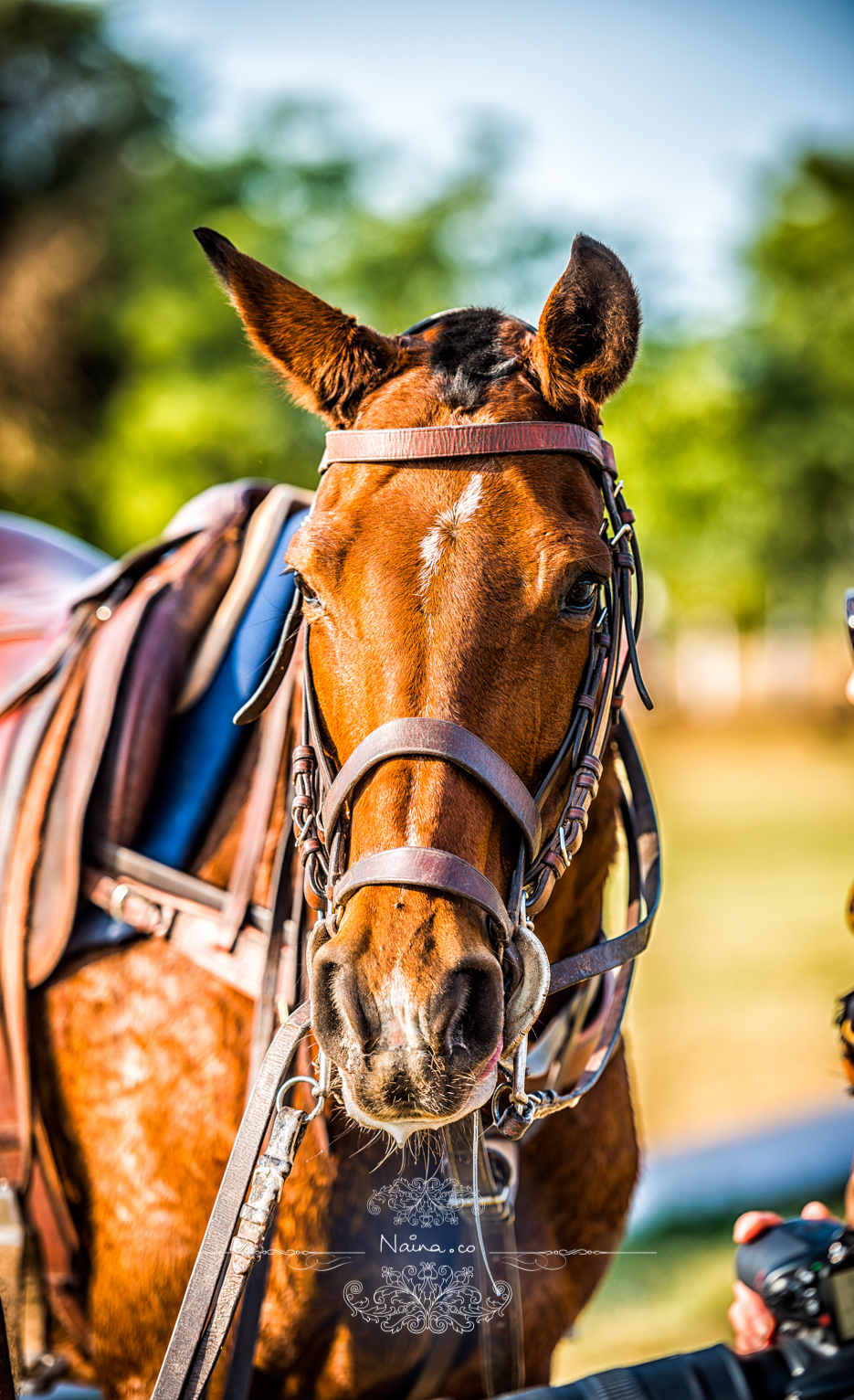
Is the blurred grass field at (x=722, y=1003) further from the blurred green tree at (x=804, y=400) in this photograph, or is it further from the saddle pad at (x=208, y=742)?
the blurred green tree at (x=804, y=400)

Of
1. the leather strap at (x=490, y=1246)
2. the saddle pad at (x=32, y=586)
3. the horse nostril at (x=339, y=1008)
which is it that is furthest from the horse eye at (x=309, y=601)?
the saddle pad at (x=32, y=586)

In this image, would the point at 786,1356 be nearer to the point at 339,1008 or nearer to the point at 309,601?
the point at 339,1008

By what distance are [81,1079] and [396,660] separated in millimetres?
1201

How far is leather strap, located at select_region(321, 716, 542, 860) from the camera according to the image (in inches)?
63.7

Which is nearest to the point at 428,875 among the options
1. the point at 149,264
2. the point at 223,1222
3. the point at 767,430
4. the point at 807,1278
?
the point at 223,1222

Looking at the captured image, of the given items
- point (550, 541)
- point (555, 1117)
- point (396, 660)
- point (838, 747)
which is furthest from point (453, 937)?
point (838, 747)

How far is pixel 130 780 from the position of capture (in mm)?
2332

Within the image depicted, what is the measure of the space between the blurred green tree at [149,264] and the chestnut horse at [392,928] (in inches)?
539

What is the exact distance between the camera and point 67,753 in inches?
93.7

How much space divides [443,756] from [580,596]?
40 cm

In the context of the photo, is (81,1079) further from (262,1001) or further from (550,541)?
(550,541)

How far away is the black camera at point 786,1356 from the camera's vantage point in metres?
1.42

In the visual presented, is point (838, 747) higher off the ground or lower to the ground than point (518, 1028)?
higher

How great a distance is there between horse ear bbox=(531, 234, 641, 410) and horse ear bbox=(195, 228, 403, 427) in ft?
0.96
